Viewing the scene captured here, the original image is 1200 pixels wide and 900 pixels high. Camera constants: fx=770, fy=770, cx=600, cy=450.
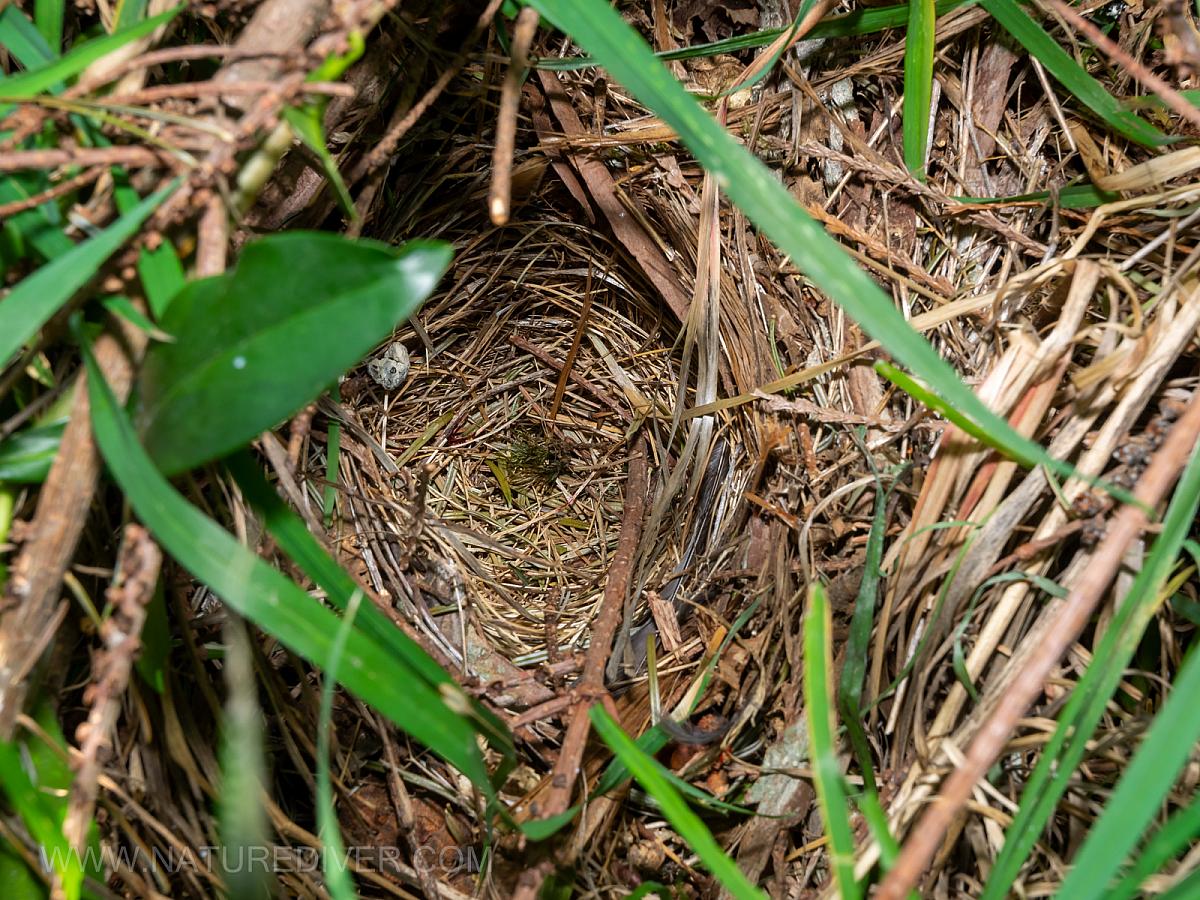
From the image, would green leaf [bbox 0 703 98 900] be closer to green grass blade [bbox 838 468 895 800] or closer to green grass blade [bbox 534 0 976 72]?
green grass blade [bbox 838 468 895 800]

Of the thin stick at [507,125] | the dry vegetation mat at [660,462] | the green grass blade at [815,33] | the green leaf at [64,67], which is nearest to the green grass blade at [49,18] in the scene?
the dry vegetation mat at [660,462]

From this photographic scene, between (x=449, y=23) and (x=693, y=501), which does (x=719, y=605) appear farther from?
(x=449, y=23)

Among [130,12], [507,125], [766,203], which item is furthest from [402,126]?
[766,203]

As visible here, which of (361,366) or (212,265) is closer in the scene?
(212,265)

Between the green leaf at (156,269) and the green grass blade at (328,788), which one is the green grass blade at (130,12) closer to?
the green leaf at (156,269)

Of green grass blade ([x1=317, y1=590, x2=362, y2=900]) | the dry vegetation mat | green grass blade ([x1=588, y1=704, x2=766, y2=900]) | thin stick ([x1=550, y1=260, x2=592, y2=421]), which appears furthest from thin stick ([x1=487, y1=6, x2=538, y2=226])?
thin stick ([x1=550, y1=260, x2=592, y2=421])

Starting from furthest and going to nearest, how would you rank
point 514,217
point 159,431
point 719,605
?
point 514,217
point 719,605
point 159,431

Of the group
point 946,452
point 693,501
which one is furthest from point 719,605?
point 946,452
